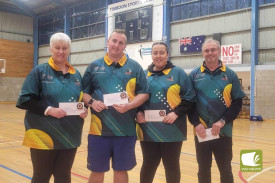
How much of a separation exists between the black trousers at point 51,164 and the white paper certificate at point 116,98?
1.42ft

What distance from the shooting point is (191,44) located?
12438mm

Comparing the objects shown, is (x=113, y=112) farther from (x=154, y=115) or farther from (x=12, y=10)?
(x=12, y=10)

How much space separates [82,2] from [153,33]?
6.41 m

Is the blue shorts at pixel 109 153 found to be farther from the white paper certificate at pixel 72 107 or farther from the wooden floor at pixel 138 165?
the wooden floor at pixel 138 165

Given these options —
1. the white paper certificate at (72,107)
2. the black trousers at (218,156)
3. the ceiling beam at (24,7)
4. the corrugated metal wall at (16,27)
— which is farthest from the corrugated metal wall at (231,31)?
the corrugated metal wall at (16,27)

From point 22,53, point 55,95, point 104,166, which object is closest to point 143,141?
point 104,166

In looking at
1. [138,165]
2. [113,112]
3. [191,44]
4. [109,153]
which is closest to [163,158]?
[109,153]

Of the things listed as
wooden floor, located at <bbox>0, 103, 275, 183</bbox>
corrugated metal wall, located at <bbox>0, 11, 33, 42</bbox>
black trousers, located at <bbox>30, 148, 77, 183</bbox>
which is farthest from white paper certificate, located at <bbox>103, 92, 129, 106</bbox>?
corrugated metal wall, located at <bbox>0, 11, 33, 42</bbox>

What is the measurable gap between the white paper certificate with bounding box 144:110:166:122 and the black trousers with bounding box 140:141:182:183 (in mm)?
199

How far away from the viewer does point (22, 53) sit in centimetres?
2025

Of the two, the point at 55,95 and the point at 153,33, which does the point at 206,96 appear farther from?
the point at 153,33

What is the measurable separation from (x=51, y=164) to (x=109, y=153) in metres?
0.42

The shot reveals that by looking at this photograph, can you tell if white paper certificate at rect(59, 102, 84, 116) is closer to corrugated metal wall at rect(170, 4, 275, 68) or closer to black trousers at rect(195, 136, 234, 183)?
black trousers at rect(195, 136, 234, 183)

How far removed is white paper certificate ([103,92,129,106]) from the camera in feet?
6.93
